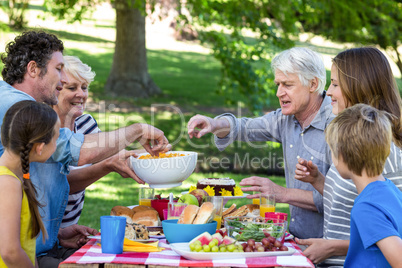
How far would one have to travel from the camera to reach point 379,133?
8.14ft

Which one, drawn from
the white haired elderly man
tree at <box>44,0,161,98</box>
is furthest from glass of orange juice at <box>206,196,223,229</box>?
tree at <box>44,0,161,98</box>

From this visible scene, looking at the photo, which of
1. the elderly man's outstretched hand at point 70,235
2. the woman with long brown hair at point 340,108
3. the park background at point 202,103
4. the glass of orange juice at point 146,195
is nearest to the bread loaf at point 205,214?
the woman with long brown hair at point 340,108

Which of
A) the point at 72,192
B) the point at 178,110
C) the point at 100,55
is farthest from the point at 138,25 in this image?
the point at 72,192

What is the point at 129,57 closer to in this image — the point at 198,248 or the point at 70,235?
the point at 70,235

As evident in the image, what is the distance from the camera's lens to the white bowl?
10.2 feet

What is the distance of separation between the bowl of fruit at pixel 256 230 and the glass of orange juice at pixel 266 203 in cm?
38

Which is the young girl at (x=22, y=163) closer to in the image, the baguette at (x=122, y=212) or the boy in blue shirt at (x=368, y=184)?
the baguette at (x=122, y=212)

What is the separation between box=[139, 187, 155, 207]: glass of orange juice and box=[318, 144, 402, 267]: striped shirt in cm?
119

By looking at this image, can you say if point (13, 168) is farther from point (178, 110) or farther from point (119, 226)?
point (178, 110)

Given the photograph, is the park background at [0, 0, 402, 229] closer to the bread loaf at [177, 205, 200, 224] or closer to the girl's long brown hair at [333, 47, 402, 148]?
the bread loaf at [177, 205, 200, 224]

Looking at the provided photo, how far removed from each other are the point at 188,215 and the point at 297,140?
1.54m

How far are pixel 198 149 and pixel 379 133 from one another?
8.21 m

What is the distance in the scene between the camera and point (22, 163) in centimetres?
267

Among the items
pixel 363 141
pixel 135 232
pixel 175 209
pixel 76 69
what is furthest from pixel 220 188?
pixel 76 69
